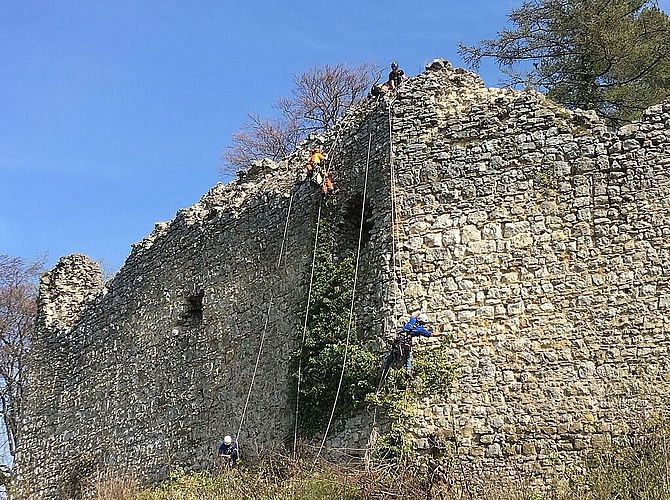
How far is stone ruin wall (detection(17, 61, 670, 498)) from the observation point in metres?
10.7

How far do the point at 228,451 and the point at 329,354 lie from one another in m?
2.86

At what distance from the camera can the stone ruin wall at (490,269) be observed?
10.7 meters

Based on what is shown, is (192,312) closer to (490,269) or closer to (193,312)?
(193,312)

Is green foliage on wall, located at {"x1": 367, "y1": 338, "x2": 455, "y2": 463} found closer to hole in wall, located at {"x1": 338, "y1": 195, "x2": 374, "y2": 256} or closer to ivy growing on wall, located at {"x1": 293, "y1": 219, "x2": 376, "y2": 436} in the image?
ivy growing on wall, located at {"x1": 293, "y1": 219, "x2": 376, "y2": 436}

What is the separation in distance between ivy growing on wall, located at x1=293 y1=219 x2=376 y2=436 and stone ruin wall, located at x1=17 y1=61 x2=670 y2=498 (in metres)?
0.29

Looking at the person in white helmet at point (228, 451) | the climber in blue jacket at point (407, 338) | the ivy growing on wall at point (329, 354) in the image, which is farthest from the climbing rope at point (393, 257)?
the person in white helmet at point (228, 451)

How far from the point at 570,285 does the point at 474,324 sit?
48.7 inches

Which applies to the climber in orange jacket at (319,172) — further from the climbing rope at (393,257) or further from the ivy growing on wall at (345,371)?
the climbing rope at (393,257)

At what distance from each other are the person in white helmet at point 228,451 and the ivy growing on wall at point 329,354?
1.72m

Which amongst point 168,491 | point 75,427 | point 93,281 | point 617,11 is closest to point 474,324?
point 168,491

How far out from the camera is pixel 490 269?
37.4ft

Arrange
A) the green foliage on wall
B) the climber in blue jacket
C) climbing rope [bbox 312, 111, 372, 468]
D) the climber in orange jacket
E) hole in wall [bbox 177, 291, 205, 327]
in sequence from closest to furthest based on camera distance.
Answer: the green foliage on wall
the climber in blue jacket
climbing rope [bbox 312, 111, 372, 468]
the climber in orange jacket
hole in wall [bbox 177, 291, 205, 327]

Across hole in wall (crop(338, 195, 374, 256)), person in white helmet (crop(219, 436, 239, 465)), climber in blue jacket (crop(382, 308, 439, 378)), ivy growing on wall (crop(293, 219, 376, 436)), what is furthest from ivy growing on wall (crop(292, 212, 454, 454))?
person in white helmet (crop(219, 436, 239, 465))

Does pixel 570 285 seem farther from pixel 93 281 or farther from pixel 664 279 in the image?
pixel 93 281
